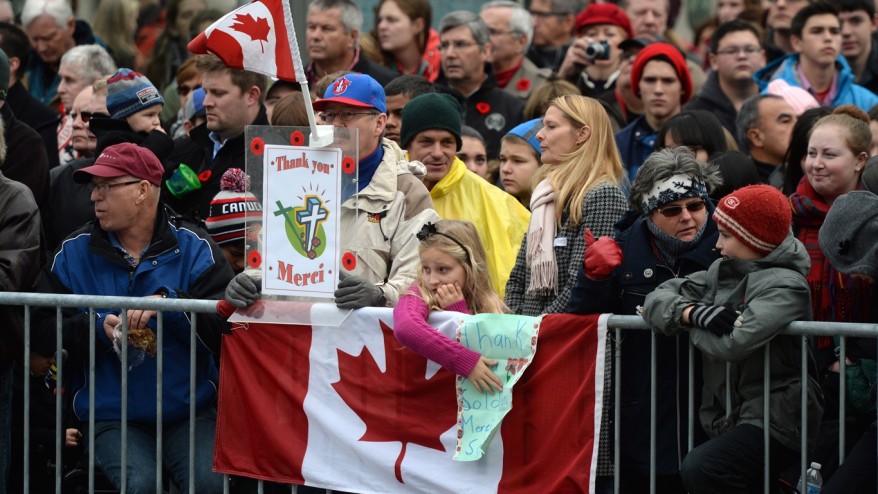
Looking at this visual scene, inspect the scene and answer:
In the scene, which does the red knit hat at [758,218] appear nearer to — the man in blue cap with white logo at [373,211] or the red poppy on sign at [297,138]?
the man in blue cap with white logo at [373,211]

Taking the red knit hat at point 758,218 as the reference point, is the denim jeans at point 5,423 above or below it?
below

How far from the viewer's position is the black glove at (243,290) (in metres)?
6.99

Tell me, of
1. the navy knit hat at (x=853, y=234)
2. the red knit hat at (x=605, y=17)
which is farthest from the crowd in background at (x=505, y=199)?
the red knit hat at (x=605, y=17)

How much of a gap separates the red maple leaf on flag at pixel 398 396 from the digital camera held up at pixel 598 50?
496 cm

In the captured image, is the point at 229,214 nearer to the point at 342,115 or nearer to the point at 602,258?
the point at 342,115

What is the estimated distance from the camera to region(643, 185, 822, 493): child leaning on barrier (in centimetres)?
617

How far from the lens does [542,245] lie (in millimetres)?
7125

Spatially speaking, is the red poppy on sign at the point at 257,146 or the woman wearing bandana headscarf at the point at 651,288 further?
the red poppy on sign at the point at 257,146

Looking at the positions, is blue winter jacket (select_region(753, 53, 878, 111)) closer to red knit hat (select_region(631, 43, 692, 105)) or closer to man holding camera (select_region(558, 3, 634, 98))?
red knit hat (select_region(631, 43, 692, 105))

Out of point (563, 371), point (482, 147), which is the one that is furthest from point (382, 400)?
point (482, 147)

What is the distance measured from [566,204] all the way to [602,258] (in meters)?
0.87

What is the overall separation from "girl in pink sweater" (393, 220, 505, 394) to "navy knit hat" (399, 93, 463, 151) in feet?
5.03

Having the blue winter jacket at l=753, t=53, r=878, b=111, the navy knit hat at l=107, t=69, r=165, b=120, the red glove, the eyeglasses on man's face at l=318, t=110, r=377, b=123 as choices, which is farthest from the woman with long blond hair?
A: the red glove

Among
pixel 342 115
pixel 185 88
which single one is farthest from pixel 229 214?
pixel 185 88
